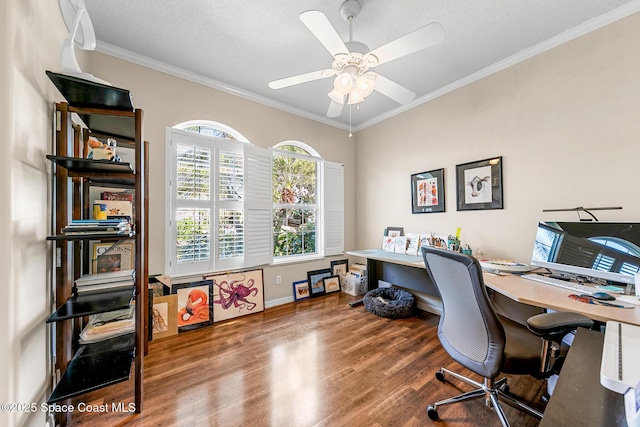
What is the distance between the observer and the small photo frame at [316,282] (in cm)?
353

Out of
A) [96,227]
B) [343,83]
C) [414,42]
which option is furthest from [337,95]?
[96,227]

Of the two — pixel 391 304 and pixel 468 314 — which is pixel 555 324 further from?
pixel 391 304

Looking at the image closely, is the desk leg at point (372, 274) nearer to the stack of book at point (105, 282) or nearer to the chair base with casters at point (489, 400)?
the chair base with casters at point (489, 400)

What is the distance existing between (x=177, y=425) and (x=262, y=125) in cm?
298

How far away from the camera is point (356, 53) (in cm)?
160

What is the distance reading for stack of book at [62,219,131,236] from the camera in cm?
130

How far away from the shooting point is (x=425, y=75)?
2646 millimetres

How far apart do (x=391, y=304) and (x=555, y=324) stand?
190 centimetres

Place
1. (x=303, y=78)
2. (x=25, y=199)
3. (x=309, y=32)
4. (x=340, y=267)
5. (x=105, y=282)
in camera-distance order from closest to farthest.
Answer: (x=25, y=199), (x=105, y=282), (x=303, y=78), (x=309, y=32), (x=340, y=267)

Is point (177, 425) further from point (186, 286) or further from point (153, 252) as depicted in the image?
point (153, 252)

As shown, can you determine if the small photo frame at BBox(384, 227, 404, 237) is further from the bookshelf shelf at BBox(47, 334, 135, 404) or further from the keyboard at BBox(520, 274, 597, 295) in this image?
the bookshelf shelf at BBox(47, 334, 135, 404)

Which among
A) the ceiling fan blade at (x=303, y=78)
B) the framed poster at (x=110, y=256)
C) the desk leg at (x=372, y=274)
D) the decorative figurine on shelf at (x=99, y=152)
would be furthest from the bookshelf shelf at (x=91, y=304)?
the desk leg at (x=372, y=274)

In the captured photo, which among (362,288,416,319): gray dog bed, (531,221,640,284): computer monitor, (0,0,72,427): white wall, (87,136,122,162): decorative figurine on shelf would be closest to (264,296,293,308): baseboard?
(362,288,416,319): gray dog bed

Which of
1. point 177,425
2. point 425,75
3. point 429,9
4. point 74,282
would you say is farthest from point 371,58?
point 177,425
